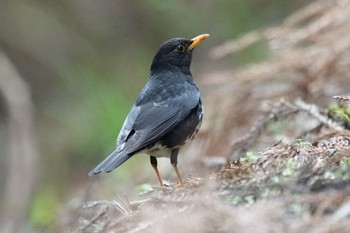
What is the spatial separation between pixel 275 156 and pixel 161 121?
5.16 ft

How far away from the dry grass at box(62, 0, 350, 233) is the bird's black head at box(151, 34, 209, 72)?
0.47m

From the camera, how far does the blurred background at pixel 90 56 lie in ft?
35.6

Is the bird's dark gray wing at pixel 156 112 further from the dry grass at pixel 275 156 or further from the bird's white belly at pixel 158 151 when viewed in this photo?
the dry grass at pixel 275 156

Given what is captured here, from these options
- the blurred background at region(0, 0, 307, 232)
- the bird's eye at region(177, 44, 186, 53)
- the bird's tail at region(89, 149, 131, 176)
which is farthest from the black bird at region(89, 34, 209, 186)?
the blurred background at region(0, 0, 307, 232)

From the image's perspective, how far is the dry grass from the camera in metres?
2.64

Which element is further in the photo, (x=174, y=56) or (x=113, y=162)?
(x=174, y=56)

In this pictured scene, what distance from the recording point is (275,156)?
11.2ft

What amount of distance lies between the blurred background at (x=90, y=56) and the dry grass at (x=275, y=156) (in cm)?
406

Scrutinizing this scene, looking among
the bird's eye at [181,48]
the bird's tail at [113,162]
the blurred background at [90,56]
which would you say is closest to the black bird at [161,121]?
the bird's tail at [113,162]

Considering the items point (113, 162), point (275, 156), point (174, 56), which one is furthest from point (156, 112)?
point (275, 156)

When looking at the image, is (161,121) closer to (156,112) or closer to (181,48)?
(156,112)

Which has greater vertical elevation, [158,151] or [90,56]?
[90,56]

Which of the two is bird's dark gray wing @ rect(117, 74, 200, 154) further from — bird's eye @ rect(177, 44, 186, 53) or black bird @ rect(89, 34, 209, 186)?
bird's eye @ rect(177, 44, 186, 53)

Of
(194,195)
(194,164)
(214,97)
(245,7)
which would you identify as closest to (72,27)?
(245,7)
